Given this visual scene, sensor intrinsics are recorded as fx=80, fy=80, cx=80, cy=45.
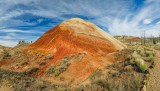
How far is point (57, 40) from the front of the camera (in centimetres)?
1239

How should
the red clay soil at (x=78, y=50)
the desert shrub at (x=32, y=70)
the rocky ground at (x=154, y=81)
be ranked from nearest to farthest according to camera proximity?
the rocky ground at (x=154, y=81), the red clay soil at (x=78, y=50), the desert shrub at (x=32, y=70)

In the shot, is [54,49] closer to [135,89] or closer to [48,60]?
[48,60]

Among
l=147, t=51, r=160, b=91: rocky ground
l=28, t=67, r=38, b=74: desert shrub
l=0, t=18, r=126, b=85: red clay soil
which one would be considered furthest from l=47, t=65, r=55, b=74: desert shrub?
l=147, t=51, r=160, b=91: rocky ground

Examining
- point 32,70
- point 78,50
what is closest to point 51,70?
point 32,70

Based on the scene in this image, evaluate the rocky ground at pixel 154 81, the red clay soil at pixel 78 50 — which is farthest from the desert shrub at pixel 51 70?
the rocky ground at pixel 154 81

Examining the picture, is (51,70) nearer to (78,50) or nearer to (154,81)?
(78,50)

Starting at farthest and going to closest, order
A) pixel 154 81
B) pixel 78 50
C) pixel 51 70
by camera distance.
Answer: pixel 78 50 → pixel 51 70 → pixel 154 81

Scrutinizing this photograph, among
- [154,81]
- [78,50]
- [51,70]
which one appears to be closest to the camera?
[154,81]

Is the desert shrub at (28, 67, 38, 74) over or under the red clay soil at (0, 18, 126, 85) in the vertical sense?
under

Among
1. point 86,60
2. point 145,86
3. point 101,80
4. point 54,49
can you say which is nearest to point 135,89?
point 145,86

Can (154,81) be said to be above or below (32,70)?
above

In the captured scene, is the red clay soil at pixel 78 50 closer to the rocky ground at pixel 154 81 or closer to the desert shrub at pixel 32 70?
the desert shrub at pixel 32 70

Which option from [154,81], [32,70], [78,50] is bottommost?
[32,70]

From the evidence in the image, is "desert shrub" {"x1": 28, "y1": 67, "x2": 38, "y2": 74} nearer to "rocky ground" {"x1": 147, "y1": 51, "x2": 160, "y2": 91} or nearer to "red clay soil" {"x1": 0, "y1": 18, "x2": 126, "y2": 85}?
"red clay soil" {"x1": 0, "y1": 18, "x2": 126, "y2": 85}
